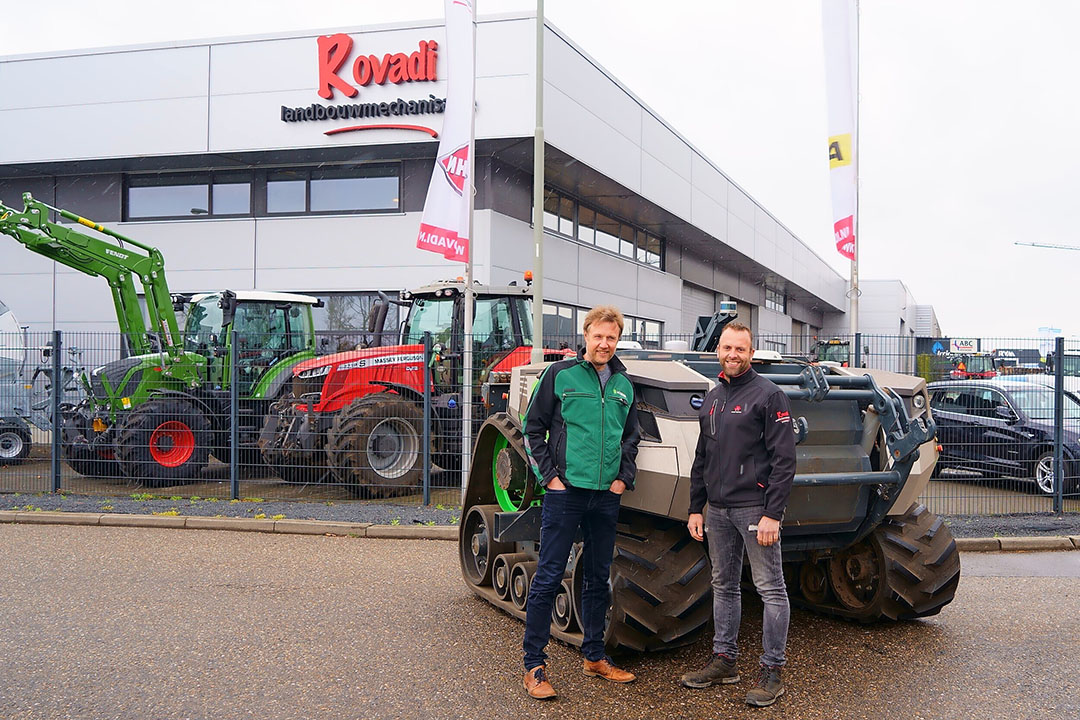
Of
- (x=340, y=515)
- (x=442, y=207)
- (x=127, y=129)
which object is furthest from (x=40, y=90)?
(x=340, y=515)

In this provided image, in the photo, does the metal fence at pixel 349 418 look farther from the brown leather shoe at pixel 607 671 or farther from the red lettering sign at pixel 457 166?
the brown leather shoe at pixel 607 671

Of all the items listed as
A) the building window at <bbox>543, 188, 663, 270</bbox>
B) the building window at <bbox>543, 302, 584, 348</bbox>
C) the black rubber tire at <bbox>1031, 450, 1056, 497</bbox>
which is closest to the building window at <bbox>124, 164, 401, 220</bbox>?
the building window at <bbox>543, 188, 663, 270</bbox>

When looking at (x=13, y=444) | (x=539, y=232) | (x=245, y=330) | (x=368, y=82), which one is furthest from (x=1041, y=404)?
(x=13, y=444)

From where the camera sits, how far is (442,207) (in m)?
11.0

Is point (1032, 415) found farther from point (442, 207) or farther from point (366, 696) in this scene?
point (366, 696)

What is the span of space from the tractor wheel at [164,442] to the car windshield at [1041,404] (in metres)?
10.3

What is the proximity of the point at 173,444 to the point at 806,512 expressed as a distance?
377 inches

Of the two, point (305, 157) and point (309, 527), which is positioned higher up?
point (305, 157)

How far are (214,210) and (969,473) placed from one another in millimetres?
16937

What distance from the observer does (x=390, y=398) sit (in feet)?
36.7

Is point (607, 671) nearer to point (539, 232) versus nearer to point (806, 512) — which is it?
point (806, 512)

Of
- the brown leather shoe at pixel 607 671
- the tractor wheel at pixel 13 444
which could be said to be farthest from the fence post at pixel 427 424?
the tractor wheel at pixel 13 444

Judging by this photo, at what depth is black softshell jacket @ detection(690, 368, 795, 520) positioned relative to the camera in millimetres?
4246

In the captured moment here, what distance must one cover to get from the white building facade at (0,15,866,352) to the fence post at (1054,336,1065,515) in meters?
9.15
